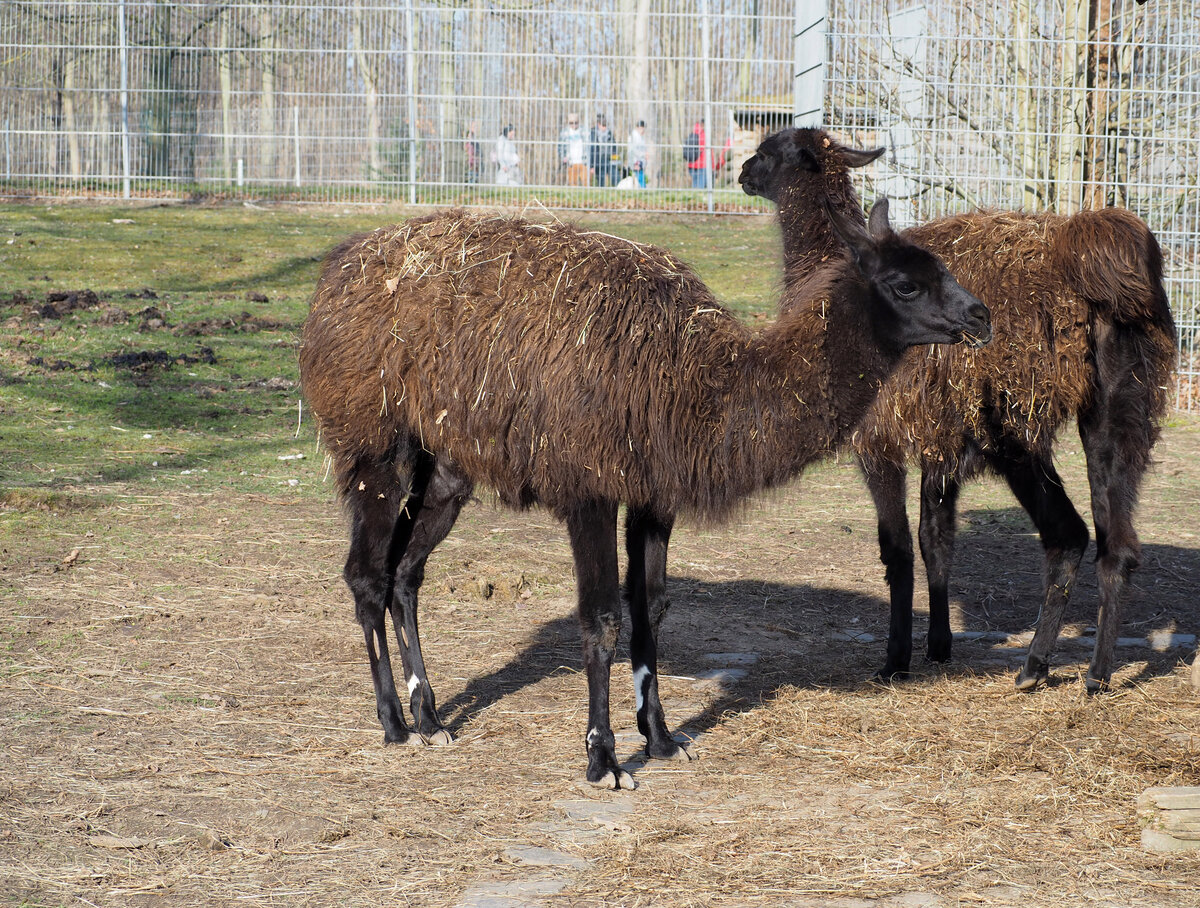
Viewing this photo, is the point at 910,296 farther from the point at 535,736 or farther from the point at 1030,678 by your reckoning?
the point at 535,736

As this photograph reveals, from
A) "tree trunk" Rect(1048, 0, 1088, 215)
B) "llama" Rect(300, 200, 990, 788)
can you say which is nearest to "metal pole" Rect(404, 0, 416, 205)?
"tree trunk" Rect(1048, 0, 1088, 215)

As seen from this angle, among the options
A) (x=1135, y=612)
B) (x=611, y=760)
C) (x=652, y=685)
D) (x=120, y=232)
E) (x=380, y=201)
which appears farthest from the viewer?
(x=380, y=201)

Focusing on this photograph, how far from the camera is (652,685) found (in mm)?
4770

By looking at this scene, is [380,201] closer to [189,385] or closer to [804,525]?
[189,385]

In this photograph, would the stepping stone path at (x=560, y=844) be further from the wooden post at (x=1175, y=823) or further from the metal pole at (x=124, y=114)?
the metal pole at (x=124, y=114)

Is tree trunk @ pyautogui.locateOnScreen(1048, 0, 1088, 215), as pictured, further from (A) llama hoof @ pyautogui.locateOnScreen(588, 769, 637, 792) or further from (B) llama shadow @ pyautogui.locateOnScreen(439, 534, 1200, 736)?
(A) llama hoof @ pyautogui.locateOnScreen(588, 769, 637, 792)

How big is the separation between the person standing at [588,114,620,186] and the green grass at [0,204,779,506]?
1082 mm

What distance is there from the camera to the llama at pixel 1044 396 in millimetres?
5375

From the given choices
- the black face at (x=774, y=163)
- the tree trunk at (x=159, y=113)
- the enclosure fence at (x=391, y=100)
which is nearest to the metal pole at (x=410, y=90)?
the enclosure fence at (x=391, y=100)

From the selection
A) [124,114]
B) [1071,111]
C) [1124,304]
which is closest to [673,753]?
[1124,304]

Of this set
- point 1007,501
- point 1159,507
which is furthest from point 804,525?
point 1159,507

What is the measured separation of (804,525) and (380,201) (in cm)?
1297

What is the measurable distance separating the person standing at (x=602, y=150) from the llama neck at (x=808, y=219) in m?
13.7

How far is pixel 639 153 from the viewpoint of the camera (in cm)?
1958
